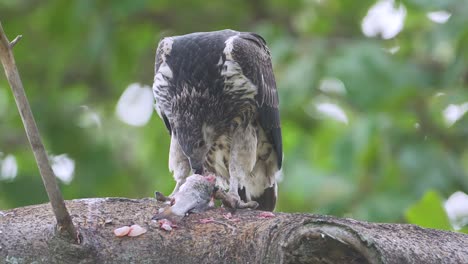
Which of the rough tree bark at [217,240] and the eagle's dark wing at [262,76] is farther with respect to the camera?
the eagle's dark wing at [262,76]

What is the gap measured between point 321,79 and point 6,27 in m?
2.73

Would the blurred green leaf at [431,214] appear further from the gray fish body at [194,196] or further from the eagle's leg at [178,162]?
the eagle's leg at [178,162]

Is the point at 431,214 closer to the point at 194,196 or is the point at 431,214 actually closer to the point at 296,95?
the point at 194,196

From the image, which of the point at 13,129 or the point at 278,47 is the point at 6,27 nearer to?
the point at 13,129

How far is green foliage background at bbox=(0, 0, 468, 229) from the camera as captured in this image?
6.30m

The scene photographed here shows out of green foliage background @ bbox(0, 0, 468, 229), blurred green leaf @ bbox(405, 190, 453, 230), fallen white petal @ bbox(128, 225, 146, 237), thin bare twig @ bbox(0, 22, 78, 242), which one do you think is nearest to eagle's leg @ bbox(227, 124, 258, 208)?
green foliage background @ bbox(0, 0, 468, 229)

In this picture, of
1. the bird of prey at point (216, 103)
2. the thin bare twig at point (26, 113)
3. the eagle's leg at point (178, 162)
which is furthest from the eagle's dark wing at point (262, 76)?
the thin bare twig at point (26, 113)

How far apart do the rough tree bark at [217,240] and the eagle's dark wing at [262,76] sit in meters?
1.67

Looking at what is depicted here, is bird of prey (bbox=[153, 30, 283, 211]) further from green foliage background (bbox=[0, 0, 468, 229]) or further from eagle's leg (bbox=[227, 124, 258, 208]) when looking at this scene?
green foliage background (bbox=[0, 0, 468, 229])

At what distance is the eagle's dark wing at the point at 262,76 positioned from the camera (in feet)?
17.1

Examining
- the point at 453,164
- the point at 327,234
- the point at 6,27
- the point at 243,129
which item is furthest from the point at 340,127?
the point at 327,234

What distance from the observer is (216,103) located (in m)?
5.18

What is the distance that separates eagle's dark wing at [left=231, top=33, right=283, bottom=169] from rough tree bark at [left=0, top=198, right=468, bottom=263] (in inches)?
65.8

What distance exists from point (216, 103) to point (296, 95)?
136 centimetres
